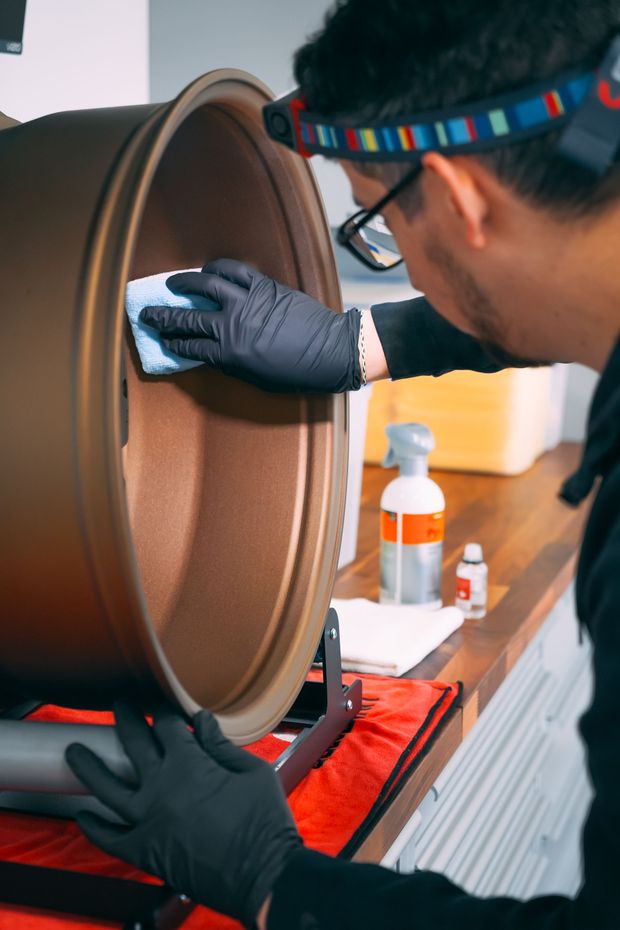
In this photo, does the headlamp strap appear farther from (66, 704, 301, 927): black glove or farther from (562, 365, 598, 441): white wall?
(562, 365, 598, 441): white wall

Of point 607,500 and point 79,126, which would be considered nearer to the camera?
point 607,500

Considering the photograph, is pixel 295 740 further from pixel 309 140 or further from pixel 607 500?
pixel 309 140

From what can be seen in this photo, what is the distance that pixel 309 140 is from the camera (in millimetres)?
795

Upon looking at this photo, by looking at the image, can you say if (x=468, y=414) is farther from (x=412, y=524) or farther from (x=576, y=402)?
(x=412, y=524)

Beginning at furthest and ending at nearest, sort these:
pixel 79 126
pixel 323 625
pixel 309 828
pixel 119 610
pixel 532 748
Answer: pixel 532 748, pixel 323 625, pixel 309 828, pixel 79 126, pixel 119 610

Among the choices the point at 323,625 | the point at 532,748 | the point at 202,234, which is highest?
the point at 202,234

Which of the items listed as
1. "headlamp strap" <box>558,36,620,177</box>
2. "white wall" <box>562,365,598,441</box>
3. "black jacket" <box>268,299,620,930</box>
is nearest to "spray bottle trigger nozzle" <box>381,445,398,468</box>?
"black jacket" <box>268,299,620,930</box>

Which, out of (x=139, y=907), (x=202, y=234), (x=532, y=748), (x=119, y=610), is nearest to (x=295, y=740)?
(x=139, y=907)

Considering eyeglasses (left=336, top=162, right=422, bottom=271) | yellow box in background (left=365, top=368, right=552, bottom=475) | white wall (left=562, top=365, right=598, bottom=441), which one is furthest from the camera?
white wall (left=562, top=365, right=598, bottom=441)

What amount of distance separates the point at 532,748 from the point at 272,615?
990 millimetres

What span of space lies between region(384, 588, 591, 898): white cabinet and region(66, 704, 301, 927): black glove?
1.02 ft

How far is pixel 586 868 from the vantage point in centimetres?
65

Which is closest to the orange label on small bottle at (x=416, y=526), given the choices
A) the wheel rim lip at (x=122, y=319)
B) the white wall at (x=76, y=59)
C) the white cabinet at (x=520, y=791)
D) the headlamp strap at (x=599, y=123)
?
the white cabinet at (x=520, y=791)

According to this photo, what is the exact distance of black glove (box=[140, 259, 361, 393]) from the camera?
3.40 feet
